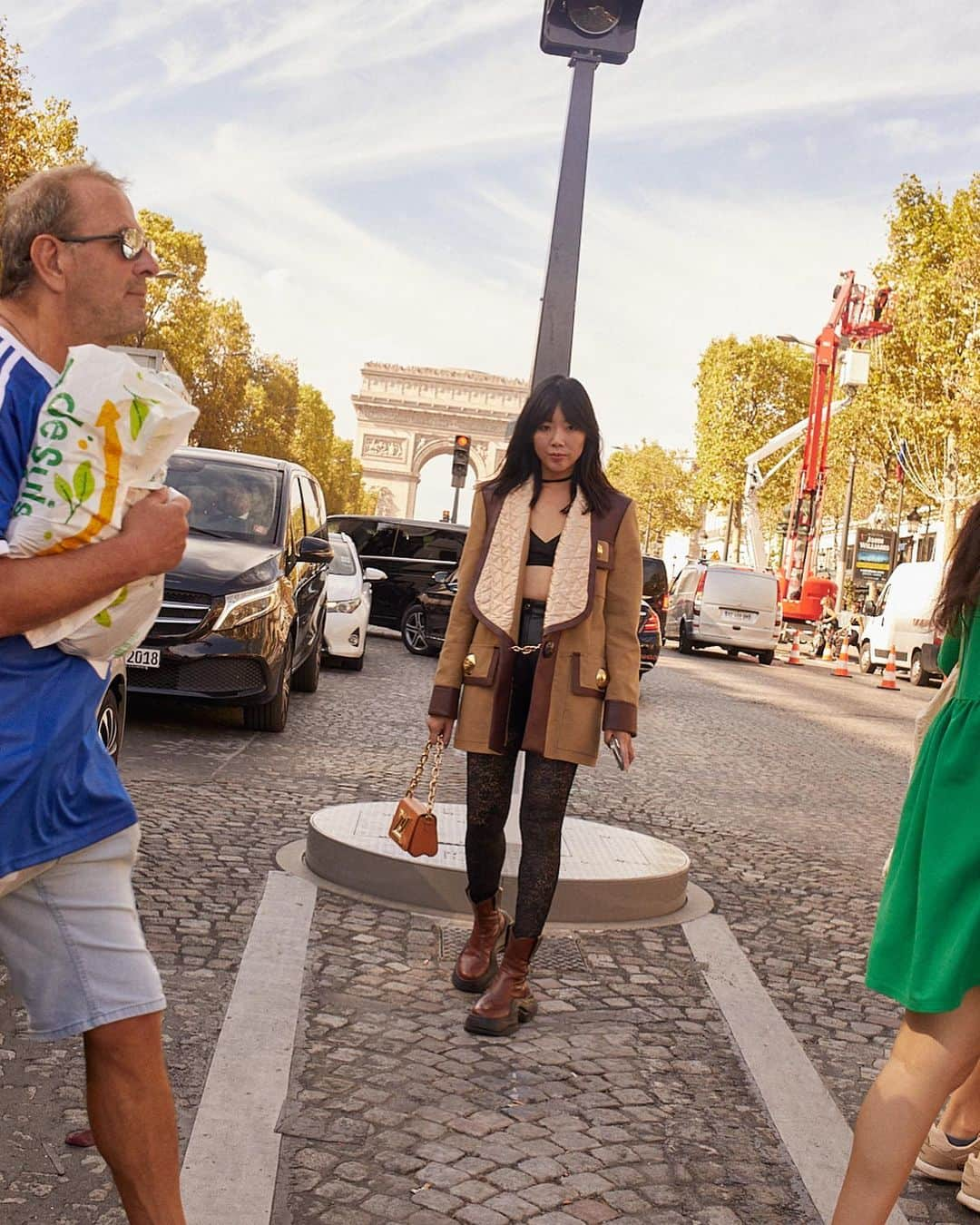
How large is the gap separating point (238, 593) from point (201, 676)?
541 mm

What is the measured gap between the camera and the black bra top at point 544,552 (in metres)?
4.27

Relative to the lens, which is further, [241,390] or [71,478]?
[241,390]

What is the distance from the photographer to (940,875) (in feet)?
8.59

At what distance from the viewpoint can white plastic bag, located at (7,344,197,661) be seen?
192cm

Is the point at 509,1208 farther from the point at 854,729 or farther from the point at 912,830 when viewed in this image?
the point at 854,729

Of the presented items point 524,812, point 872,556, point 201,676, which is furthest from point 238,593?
point 872,556

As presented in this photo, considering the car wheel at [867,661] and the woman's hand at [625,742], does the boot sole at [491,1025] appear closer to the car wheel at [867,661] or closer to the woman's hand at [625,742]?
the woman's hand at [625,742]

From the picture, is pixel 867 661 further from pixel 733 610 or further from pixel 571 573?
pixel 571 573

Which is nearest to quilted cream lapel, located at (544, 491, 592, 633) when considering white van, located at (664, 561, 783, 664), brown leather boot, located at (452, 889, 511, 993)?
brown leather boot, located at (452, 889, 511, 993)

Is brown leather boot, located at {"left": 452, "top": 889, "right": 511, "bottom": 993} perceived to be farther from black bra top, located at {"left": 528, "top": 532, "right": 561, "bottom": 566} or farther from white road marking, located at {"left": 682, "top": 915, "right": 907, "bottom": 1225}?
black bra top, located at {"left": 528, "top": 532, "right": 561, "bottom": 566}

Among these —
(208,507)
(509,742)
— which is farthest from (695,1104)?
(208,507)

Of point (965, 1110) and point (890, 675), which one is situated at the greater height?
point (965, 1110)

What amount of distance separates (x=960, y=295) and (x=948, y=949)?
30458 mm

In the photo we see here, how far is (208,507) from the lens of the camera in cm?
1036
